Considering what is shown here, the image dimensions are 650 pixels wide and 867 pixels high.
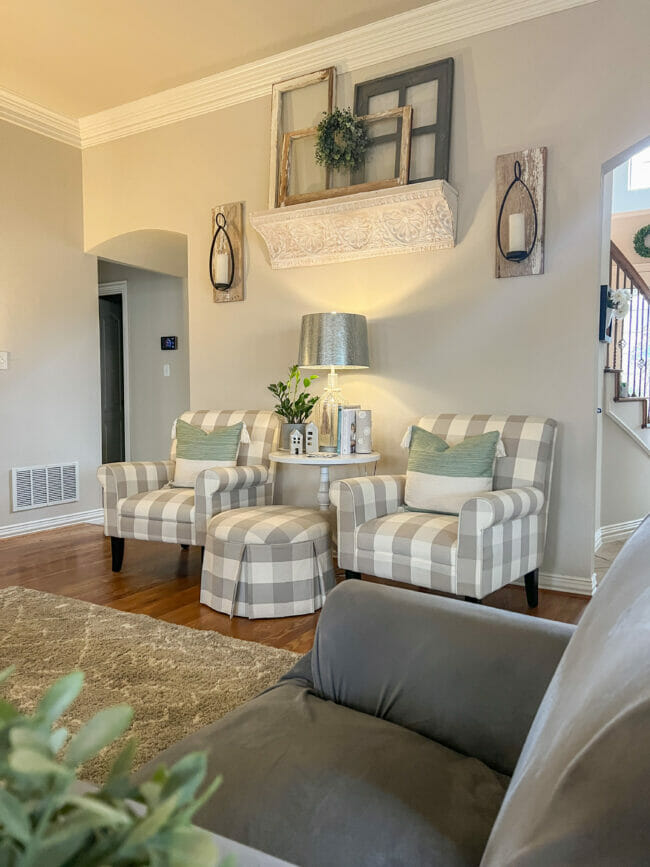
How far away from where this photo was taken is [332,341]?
3227 mm

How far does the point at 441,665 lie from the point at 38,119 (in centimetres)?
473

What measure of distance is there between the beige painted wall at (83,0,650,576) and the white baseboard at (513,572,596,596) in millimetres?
35

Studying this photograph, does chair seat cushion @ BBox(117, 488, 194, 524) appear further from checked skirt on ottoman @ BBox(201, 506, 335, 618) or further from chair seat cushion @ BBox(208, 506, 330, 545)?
checked skirt on ottoman @ BBox(201, 506, 335, 618)

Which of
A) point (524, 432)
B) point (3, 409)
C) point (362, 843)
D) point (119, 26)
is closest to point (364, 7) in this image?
point (119, 26)

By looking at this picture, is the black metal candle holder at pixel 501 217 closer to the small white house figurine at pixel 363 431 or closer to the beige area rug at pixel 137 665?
the small white house figurine at pixel 363 431

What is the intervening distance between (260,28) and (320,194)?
92cm

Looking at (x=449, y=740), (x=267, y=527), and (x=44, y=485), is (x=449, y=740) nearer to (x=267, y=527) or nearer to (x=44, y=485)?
(x=267, y=527)

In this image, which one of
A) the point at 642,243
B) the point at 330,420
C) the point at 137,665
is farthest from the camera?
the point at 642,243

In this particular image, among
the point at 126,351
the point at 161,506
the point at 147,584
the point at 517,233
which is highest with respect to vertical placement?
the point at 517,233

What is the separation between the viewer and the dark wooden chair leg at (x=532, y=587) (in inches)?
114

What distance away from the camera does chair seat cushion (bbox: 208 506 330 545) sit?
8.94 ft

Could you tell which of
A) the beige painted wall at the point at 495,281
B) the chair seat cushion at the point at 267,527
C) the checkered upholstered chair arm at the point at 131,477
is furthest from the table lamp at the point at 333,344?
the checkered upholstered chair arm at the point at 131,477

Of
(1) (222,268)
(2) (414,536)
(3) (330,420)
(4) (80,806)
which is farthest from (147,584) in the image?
(4) (80,806)

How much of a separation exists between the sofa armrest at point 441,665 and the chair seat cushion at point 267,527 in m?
1.41
